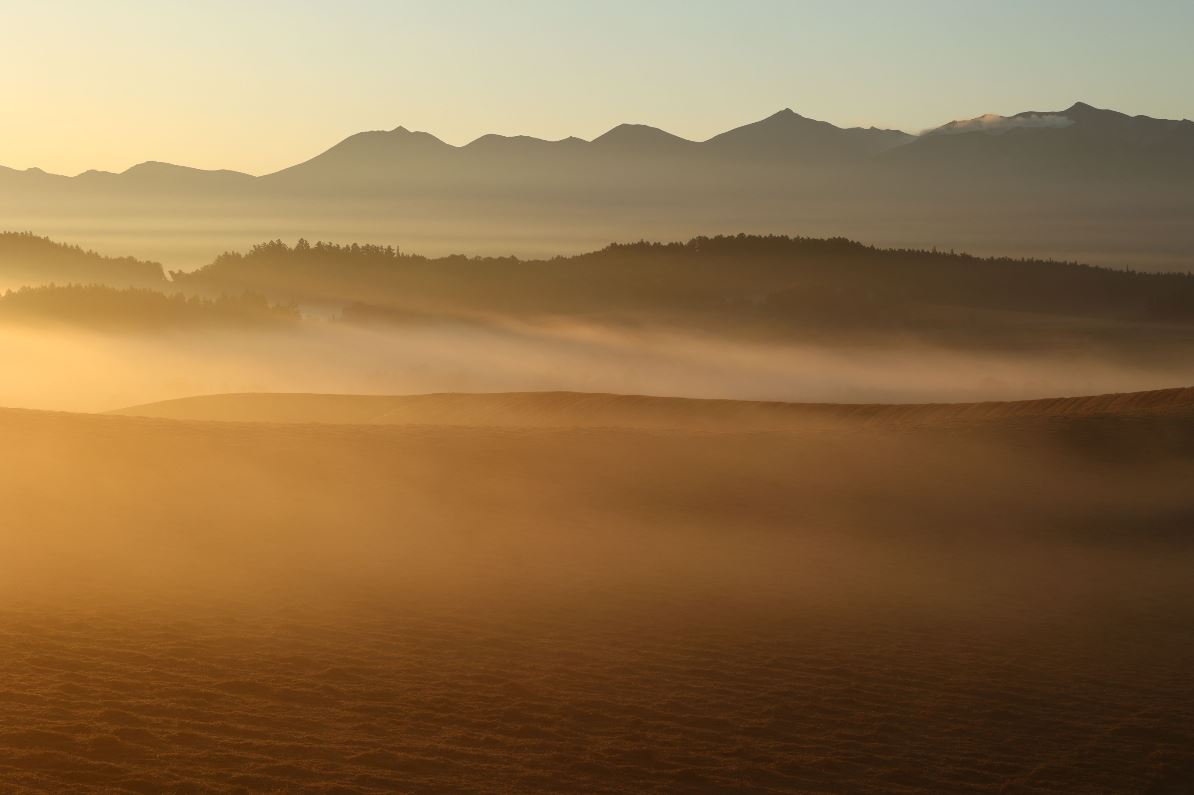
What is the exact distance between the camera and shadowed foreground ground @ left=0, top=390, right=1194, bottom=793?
34.2ft

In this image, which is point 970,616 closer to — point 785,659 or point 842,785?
point 785,659

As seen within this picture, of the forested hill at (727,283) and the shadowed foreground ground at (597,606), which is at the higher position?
the forested hill at (727,283)

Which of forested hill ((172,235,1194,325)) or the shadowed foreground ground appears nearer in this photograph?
the shadowed foreground ground

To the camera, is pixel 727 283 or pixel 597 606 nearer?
pixel 597 606

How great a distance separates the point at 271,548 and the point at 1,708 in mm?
8404

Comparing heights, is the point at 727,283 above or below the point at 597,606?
above

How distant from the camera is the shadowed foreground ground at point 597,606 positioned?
10422 mm

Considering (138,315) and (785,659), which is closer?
(785,659)

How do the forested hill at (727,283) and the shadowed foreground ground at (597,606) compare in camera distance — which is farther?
the forested hill at (727,283)

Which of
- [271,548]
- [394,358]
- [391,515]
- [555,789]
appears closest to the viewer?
[555,789]

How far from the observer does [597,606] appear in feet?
52.2

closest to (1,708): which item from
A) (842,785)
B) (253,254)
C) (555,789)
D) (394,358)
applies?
(555,789)

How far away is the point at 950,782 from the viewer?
1035 cm

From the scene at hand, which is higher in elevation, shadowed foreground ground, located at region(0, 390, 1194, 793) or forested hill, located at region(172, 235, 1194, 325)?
forested hill, located at region(172, 235, 1194, 325)
